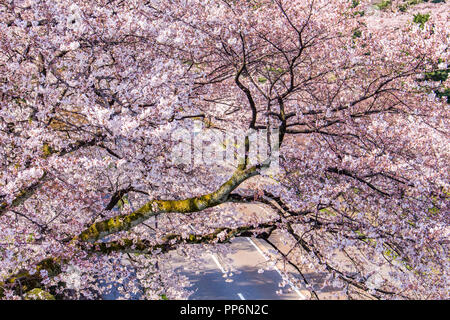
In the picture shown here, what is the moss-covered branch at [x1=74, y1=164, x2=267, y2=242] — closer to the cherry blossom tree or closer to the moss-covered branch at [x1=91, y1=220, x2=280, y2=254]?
the cherry blossom tree

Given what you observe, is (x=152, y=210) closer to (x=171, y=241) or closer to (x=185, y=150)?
(x=171, y=241)

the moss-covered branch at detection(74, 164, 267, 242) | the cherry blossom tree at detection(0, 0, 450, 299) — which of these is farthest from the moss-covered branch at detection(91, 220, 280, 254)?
the moss-covered branch at detection(74, 164, 267, 242)

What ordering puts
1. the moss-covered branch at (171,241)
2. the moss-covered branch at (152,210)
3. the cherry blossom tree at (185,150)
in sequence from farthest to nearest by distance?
the moss-covered branch at (171,241)
the moss-covered branch at (152,210)
the cherry blossom tree at (185,150)

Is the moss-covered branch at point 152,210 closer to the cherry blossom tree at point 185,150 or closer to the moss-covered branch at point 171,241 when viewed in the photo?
the cherry blossom tree at point 185,150

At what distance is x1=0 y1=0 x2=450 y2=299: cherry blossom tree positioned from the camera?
Answer: 500cm

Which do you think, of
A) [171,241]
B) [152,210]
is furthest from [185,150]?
[152,210]

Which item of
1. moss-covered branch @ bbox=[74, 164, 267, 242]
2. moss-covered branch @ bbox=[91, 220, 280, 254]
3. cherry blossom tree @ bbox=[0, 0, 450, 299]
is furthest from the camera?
moss-covered branch @ bbox=[91, 220, 280, 254]

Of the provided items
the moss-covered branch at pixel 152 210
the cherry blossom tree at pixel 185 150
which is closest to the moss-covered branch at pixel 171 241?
the cherry blossom tree at pixel 185 150

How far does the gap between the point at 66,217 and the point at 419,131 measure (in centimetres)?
716

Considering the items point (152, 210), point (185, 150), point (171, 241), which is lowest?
point (171, 241)

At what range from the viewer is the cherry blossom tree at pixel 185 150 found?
500 cm

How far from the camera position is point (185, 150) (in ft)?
25.2
